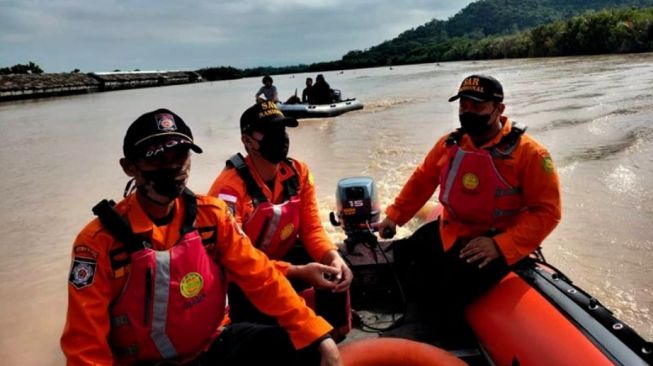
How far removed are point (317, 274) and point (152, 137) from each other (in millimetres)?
972

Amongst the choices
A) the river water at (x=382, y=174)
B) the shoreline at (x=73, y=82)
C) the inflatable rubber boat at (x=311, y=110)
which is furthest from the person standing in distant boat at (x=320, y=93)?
the shoreline at (x=73, y=82)

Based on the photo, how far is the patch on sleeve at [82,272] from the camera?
1383mm

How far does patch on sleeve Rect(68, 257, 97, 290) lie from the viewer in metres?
1.38

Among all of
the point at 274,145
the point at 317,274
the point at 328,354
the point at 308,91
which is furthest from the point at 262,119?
the point at 308,91

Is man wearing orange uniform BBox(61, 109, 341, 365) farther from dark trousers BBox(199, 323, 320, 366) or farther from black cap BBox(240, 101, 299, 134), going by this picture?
black cap BBox(240, 101, 299, 134)

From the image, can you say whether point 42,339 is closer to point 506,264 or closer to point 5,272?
point 5,272

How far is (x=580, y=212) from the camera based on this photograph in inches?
198

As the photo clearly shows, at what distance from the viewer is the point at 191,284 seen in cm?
155

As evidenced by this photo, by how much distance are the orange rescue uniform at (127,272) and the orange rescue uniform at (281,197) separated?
20.5 inches

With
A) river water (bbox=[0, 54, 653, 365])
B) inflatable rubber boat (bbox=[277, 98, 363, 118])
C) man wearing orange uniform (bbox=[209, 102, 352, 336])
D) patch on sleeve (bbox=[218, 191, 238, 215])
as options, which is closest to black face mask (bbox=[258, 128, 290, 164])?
man wearing orange uniform (bbox=[209, 102, 352, 336])

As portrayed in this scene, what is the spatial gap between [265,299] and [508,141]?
4.20ft

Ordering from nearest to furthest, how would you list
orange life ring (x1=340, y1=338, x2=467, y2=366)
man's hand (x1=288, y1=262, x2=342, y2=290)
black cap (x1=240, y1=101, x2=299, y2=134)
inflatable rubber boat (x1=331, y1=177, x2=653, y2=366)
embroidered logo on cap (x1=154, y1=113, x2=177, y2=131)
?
1. embroidered logo on cap (x1=154, y1=113, x2=177, y2=131)
2. inflatable rubber boat (x1=331, y1=177, x2=653, y2=366)
3. orange life ring (x1=340, y1=338, x2=467, y2=366)
4. man's hand (x1=288, y1=262, x2=342, y2=290)
5. black cap (x1=240, y1=101, x2=299, y2=134)

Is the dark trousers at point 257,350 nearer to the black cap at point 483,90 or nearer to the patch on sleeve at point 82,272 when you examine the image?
the patch on sleeve at point 82,272

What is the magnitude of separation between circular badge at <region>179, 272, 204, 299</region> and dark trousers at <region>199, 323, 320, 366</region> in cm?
25
